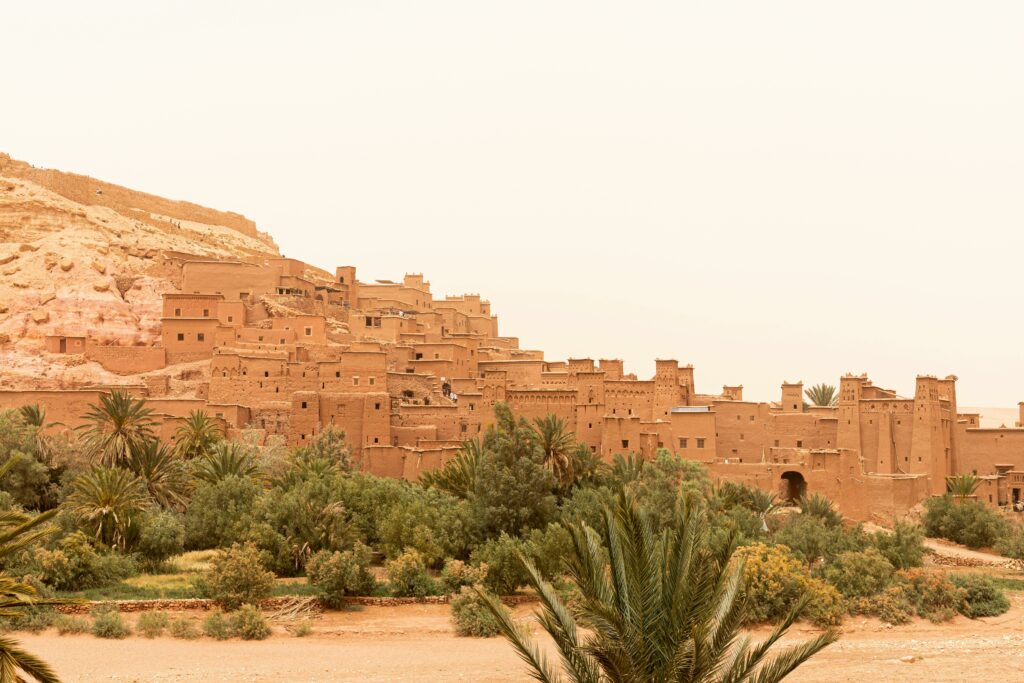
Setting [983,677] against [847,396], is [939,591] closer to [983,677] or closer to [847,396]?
[983,677]

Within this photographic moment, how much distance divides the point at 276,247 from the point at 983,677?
43.0 m

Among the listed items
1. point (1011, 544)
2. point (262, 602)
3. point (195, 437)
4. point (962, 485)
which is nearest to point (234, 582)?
point (262, 602)

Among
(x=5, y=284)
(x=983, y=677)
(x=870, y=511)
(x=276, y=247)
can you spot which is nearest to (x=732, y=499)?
(x=870, y=511)

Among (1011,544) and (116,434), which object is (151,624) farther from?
(1011,544)

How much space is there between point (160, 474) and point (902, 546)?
1684cm

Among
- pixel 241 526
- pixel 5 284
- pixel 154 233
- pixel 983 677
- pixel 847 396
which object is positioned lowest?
pixel 983 677

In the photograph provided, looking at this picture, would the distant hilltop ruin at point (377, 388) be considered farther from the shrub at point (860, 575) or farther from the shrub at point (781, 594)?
the shrub at point (781, 594)

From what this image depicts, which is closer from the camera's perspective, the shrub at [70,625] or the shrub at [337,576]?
the shrub at [70,625]

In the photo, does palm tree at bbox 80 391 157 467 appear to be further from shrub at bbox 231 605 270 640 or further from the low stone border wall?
shrub at bbox 231 605 270 640

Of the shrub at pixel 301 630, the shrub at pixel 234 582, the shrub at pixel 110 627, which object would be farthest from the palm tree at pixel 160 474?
the shrub at pixel 301 630

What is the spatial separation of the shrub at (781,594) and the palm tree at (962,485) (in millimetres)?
12196

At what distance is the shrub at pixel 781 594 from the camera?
2089 centimetres

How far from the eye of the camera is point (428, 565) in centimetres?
2398

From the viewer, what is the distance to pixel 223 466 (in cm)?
2734
